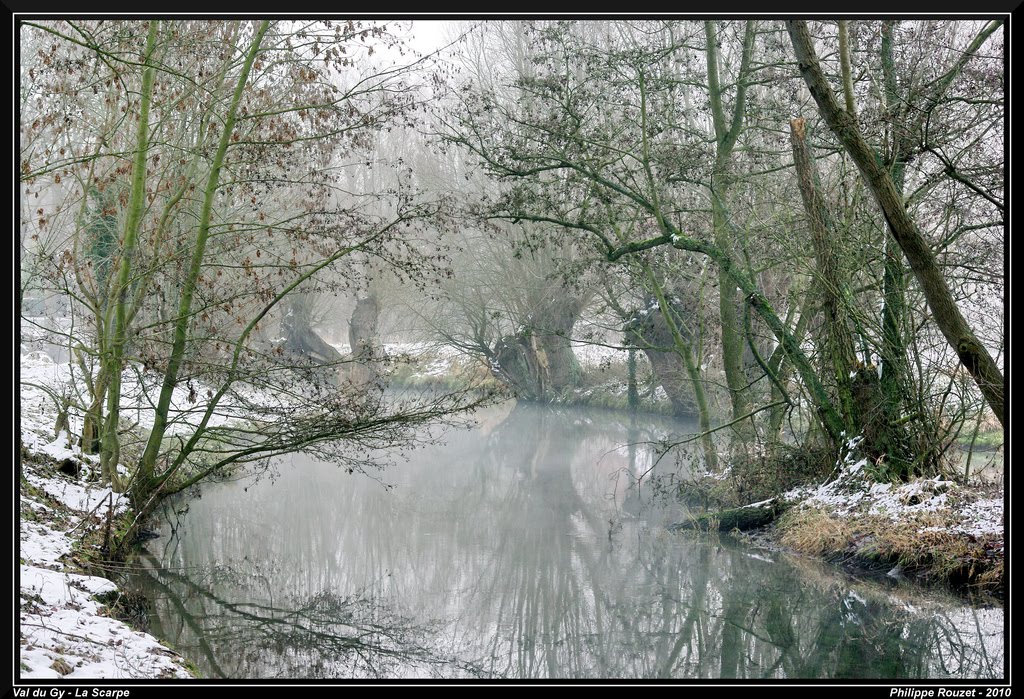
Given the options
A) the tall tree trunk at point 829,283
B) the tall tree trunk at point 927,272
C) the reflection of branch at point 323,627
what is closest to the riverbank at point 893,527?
the tall tree trunk at point 829,283

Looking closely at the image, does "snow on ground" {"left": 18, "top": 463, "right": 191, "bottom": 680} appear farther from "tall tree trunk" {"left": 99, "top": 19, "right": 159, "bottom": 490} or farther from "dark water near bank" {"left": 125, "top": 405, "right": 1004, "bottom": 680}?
"tall tree trunk" {"left": 99, "top": 19, "right": 159, "bottom": 490}

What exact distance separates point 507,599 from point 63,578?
3131mm

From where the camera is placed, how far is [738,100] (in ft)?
33.8

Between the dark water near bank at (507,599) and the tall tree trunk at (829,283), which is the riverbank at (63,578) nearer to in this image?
the dark water near bank at (507,599)

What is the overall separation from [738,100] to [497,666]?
6.90 metres

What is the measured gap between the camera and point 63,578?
552 cm

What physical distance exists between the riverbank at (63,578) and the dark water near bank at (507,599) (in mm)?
622

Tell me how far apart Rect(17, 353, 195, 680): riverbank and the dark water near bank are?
622mm

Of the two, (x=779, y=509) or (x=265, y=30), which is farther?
(x=779, y=509)

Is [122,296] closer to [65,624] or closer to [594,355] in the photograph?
[65,624]

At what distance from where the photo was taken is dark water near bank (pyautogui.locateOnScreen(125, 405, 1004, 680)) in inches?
224

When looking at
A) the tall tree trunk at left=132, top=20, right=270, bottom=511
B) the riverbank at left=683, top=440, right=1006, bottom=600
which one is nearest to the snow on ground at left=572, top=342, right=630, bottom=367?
the riverbank at left=683, top=440, right=1006, bottom=600
